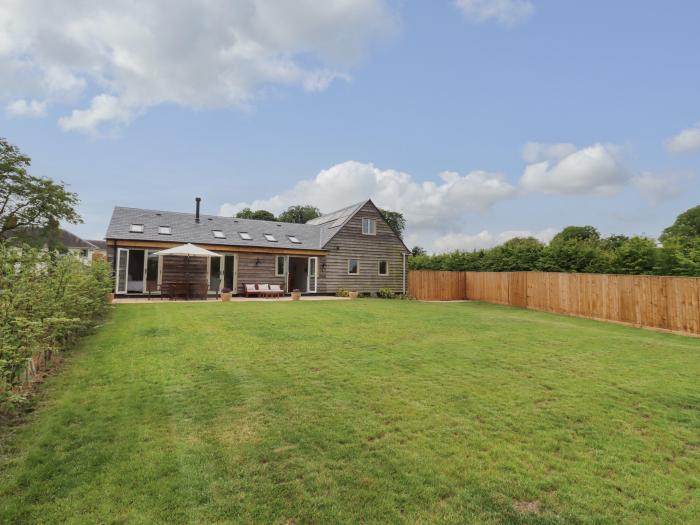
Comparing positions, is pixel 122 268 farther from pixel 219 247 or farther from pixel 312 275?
pixel 312 275

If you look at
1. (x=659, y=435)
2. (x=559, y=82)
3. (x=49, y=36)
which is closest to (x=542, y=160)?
(x=559, y=82)

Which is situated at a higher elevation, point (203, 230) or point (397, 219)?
point (397, 219)

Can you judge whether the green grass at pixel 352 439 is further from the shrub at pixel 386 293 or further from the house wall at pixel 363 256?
the shrub at pixel 386 293

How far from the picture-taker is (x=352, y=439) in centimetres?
330

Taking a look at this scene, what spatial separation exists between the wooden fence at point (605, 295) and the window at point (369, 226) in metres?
6.77

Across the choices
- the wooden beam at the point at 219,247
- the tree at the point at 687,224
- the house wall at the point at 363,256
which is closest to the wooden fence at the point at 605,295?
the house wall at the point at 363,256

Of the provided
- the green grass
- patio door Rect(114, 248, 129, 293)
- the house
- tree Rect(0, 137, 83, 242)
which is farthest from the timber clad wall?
the green grass

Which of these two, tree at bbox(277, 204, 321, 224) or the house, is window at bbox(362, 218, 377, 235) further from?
tree at bbox(277, 204, 321, 224)

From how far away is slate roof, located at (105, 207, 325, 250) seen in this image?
17136 millimetres

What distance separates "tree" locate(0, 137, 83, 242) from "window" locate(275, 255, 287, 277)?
37.9 feet

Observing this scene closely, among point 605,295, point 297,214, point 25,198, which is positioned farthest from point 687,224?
point 25,198

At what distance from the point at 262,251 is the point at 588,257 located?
15.8 m

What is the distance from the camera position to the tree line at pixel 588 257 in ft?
43.3

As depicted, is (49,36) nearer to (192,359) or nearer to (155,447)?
(192,359)
